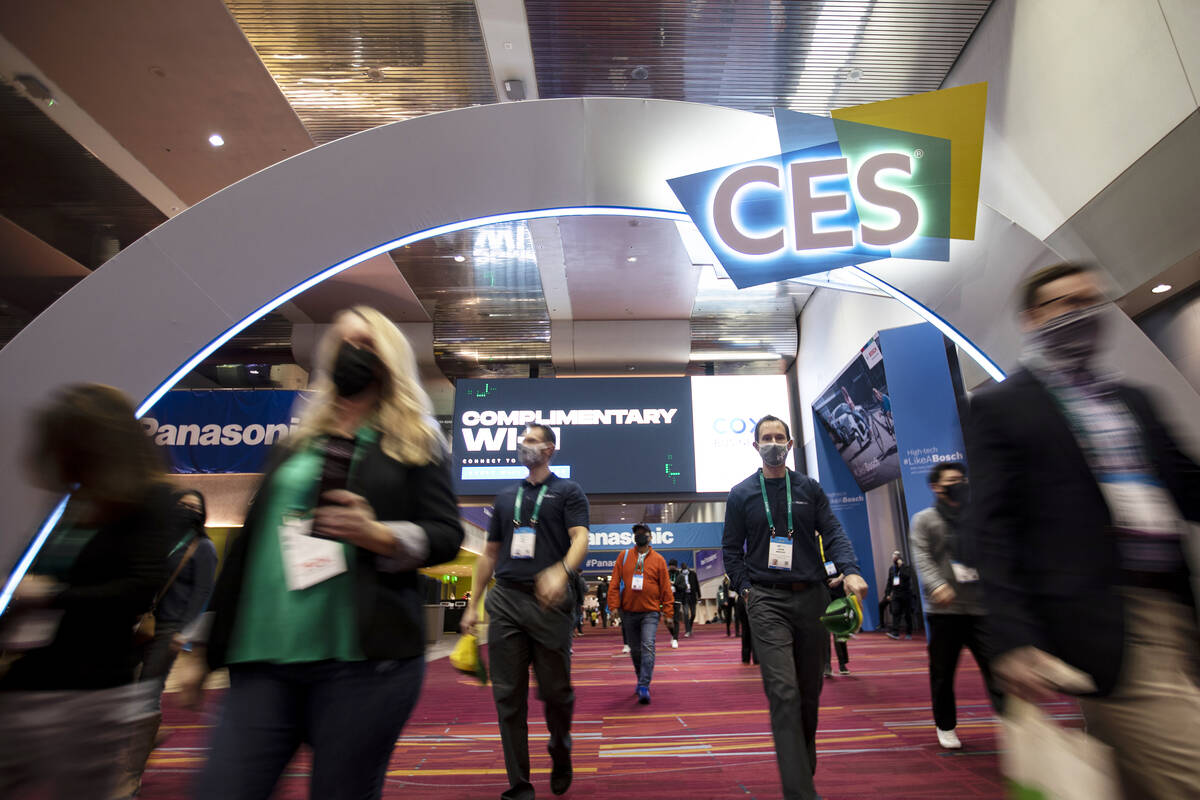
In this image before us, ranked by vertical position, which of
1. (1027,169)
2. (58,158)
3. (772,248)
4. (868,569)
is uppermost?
(58,158)

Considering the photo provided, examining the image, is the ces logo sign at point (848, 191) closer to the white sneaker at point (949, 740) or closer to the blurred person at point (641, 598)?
the white sneaker at point (949, 740)

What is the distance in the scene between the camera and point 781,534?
9.52 feet

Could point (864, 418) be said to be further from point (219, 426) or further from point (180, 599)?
point (219, 426)

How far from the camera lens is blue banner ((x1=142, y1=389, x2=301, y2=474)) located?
40.7 feet

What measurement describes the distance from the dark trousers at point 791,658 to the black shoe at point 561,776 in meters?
0.88

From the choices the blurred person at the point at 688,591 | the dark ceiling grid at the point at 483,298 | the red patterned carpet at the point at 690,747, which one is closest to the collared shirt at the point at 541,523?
the red patterned carpet at the point at 690,747

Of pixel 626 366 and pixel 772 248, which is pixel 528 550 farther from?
pixel 626 366

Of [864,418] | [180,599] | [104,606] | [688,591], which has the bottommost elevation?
[688,591]

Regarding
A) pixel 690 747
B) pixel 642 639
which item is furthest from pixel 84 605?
pixel 642 639

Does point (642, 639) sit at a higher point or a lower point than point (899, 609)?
higher

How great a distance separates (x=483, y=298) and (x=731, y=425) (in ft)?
16.9

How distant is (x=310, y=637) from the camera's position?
110cm

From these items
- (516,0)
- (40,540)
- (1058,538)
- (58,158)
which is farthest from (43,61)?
(1058,538)

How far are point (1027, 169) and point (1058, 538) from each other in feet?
19.5
